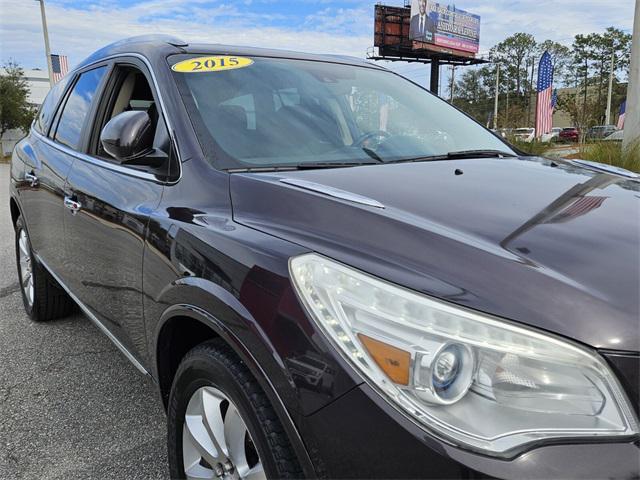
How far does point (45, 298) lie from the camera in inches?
152

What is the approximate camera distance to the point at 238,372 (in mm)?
1475

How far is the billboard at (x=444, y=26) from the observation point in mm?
49831

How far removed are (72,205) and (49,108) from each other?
5.20 feet

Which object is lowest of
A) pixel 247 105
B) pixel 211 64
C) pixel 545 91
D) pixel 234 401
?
pixel 234 401

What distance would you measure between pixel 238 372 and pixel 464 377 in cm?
61

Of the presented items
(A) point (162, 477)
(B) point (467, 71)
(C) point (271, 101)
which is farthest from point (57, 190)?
(B) point (467, 71)

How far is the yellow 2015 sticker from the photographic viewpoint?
2.34 meters

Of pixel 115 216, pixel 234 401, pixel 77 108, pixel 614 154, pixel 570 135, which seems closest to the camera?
pixel 234 401

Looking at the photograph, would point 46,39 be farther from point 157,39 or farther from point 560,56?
point 560,56

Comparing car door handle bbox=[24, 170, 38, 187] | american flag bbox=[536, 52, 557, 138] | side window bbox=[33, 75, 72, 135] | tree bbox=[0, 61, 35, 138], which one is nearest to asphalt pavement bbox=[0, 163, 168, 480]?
car door handle bbox=[24, 170, 38, 187]

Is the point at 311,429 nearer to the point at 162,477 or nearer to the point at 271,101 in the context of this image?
the point at 162,477

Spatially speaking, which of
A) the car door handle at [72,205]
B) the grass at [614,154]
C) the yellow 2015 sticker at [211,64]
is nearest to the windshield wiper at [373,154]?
the yellow 2015 sticker at [211,64]

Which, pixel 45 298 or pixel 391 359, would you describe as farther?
pixel 45 298

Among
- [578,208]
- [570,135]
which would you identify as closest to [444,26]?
[570,135]
